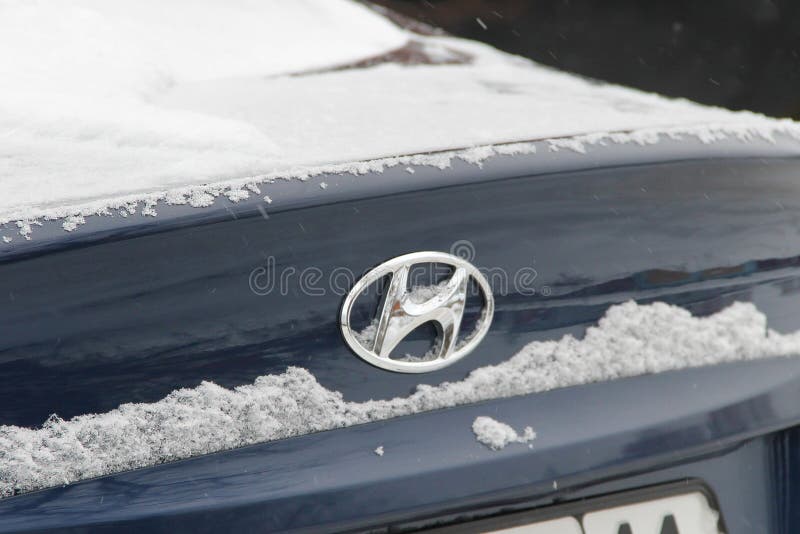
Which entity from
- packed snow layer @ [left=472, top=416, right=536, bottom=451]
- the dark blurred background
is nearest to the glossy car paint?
packed snow layer @ [left=472, top=416, right=536, bottom=451]

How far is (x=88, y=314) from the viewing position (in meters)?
0.97

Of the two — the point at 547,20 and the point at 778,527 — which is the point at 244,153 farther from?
the point at 547,20

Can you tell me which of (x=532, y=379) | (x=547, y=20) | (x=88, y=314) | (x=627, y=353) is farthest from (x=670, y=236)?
(x=547, y=20)

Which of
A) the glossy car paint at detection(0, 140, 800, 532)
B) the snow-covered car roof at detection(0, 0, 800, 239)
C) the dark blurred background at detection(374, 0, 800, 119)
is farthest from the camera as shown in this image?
the dark blurred background at detection(374, 0, 800, 119)

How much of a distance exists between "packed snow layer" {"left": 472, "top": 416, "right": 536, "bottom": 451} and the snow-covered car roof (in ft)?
1.09

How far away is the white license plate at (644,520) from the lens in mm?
1110

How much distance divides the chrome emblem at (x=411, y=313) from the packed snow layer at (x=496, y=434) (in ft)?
0.29

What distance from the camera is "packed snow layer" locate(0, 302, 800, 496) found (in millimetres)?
982

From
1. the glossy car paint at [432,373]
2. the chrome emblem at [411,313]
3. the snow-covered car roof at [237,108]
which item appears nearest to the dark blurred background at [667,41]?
the snow-covered car roof at [237,108]

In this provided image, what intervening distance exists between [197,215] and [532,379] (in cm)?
47

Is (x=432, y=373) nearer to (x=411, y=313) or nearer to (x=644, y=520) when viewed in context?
(x=411, y=313)

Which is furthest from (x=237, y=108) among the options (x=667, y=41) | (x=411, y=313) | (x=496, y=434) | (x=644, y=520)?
(x=667, y=41)

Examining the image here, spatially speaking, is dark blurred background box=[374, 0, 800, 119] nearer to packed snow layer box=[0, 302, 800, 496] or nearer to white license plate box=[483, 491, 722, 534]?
packed snow layer box=[0, 302, 800, 496]

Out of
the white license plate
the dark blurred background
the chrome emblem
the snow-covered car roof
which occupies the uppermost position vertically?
the dark blurred background
